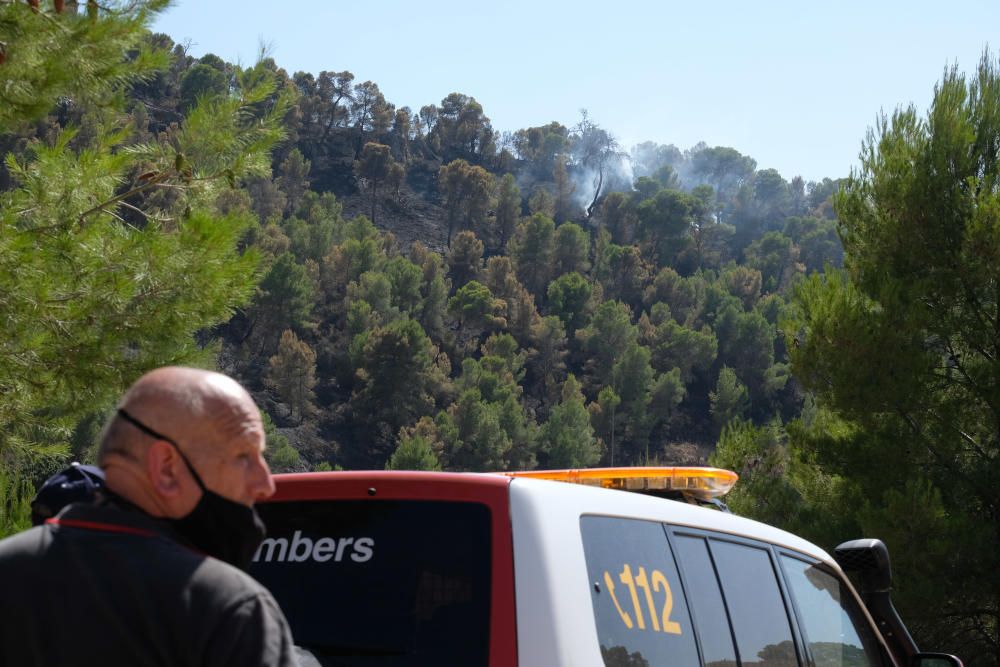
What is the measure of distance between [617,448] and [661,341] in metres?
12.8

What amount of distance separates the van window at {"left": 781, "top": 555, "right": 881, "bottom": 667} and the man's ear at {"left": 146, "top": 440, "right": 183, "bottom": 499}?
2.35m

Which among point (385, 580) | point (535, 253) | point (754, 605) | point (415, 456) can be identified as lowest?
point (415, 456)

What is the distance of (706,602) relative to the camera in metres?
2.99

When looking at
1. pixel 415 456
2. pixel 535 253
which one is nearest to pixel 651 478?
pixel 415 456

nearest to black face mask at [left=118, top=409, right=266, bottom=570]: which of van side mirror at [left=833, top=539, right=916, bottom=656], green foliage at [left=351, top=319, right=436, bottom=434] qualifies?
van side mirror at [left=833, top=539, right=916, bottom=656]

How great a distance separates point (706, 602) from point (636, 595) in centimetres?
36

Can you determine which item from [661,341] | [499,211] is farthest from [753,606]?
[499,211]

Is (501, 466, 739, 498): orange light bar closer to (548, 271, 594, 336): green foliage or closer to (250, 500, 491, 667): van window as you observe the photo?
(250, 500, 491, 667): van window

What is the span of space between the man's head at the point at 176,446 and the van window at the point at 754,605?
1788mm

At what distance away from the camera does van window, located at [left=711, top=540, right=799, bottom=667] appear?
3.12 metres

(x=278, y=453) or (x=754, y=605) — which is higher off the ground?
(x=754, y=605)

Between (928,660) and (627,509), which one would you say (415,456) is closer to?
(928,660)

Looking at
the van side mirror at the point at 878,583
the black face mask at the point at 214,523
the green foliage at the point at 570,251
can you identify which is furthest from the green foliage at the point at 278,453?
the black face mask at the point at 214,523

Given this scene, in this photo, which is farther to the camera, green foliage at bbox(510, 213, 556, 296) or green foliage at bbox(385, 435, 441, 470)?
green foliage at bbox(510, 213, 556, 296)
